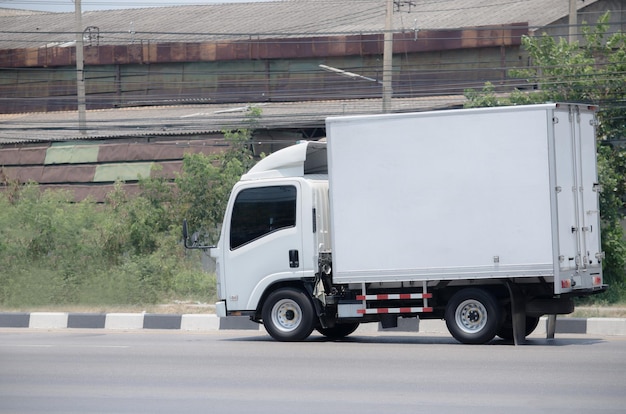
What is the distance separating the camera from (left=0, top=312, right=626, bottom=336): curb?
1404 centimetres

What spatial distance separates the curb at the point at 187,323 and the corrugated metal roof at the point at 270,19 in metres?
17.1

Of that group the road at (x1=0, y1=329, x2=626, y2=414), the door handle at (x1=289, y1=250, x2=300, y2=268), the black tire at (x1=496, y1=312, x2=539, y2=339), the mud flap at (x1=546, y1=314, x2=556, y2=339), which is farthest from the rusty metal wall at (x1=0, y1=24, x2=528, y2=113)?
the road at (x1=0, y1=329, x2=626, y2=414)

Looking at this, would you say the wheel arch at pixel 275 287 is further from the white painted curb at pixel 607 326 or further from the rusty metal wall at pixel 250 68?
the rusty metal wall at pixel 250 68

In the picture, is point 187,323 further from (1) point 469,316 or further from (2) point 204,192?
(2) point 204,192

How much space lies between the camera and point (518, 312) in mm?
12375

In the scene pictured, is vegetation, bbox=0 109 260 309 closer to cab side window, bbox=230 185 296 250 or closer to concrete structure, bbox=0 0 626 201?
concrete structure, bbox=0 0 626 201

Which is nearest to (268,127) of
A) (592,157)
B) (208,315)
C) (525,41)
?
(525,41)

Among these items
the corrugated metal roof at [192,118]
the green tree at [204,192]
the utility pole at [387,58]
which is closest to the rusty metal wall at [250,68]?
the corrugated metal roof at [192,118]

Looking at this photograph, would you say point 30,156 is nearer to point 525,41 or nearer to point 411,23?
point 411,23

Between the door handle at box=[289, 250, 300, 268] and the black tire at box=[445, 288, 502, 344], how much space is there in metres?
2.07

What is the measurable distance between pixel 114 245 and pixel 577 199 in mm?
12732

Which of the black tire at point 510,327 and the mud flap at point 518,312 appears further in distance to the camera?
the black tire at point 510,327

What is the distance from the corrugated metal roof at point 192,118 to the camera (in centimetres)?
3036

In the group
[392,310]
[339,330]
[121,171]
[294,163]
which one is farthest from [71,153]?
[392,310]
